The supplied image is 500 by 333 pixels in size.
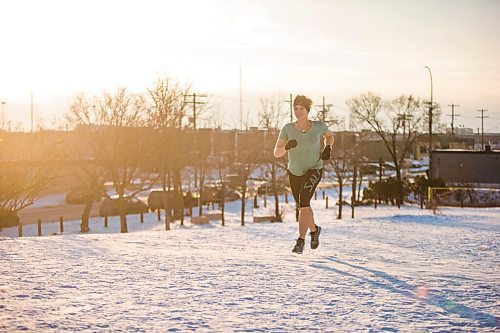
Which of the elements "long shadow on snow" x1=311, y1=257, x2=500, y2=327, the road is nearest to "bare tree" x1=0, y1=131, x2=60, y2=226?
the road

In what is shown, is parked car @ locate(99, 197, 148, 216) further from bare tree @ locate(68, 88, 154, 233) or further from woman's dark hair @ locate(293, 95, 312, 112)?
woman's dark hair @ locate(293, 95, 312, 112)

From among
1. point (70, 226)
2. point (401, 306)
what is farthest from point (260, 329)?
point (70, 226)

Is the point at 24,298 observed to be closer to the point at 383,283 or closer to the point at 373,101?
the point at 383,283

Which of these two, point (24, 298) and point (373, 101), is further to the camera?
point (373, 101)

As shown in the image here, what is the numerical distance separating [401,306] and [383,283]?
94 centimetres

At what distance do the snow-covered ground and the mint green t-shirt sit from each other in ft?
3.83

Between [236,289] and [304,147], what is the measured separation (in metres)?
2.80

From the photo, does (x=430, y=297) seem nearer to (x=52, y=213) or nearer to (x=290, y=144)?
(x=290, y=144)

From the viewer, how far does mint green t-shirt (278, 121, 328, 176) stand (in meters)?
7.87

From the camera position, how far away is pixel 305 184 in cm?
788

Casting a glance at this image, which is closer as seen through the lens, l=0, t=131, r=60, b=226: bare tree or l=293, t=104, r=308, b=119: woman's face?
l=293, t=104, r=308, b=119: woman's face

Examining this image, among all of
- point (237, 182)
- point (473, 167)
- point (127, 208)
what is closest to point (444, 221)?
point (127, 208)

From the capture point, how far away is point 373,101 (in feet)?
203

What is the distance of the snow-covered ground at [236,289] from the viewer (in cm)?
448
